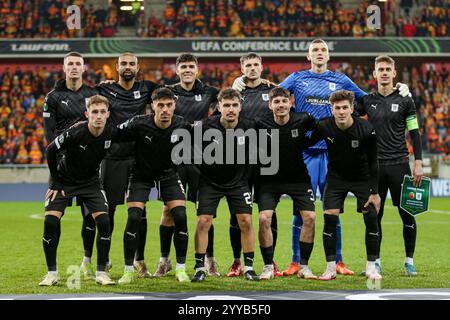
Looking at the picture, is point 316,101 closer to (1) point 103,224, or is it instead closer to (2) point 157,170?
(2) point 157,170

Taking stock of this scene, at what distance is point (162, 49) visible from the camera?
28.9 meters

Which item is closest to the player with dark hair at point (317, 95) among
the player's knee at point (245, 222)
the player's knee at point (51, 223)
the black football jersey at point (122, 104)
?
the player's knee at point (245, 222)

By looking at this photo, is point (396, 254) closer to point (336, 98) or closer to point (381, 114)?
point (381, 114)

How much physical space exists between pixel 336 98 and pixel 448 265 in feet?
9.00

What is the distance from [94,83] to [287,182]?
21.9 m

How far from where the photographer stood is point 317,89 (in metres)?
8.46

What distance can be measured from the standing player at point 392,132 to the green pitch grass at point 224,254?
0.78m

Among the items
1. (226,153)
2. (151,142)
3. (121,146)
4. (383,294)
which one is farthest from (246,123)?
(383,294)

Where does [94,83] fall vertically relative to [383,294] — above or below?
above

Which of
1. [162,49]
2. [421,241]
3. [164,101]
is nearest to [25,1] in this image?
[162,49]

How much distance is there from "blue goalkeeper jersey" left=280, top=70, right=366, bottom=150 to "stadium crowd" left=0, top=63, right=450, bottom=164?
1753 cm

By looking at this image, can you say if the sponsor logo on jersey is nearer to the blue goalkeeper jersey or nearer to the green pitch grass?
the blue goalkeeper jersey

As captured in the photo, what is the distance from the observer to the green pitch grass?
7.20m

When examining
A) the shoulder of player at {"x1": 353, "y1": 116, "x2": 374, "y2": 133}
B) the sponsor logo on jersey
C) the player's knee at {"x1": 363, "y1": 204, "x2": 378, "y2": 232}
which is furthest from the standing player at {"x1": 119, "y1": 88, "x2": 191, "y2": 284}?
the player's knee at {"x1": 363, "y1": 204, "x2": 378, "y2": 232}
